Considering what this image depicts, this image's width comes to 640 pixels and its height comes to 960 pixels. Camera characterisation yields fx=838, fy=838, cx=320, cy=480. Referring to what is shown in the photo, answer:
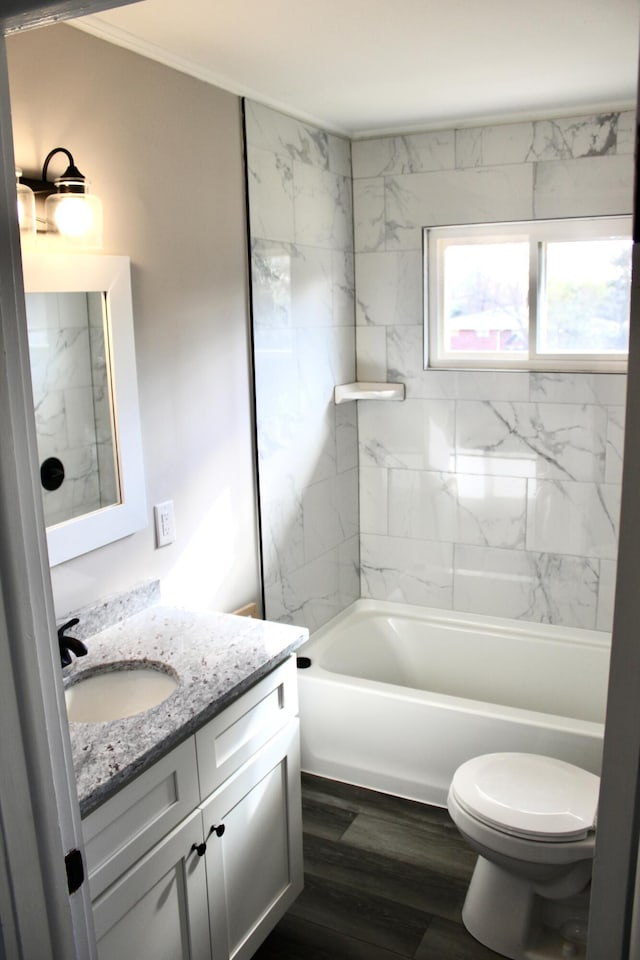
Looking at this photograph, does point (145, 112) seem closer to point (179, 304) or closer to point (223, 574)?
point (179, 304)

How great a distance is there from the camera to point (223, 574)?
3033mm

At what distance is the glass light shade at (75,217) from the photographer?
2102mm

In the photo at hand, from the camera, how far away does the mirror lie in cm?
217

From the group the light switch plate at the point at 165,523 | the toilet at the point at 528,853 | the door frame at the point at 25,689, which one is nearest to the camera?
the door frame at the point at 25,689

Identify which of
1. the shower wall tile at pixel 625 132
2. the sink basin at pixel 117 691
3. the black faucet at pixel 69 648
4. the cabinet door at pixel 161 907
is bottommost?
the cabinet door at pixel 161 907

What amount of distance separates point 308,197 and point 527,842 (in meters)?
2.51

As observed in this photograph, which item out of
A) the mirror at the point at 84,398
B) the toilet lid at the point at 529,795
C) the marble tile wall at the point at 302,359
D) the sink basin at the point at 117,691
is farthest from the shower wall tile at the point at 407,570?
the sink basin at the point at 117,691

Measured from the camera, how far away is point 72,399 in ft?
7.49

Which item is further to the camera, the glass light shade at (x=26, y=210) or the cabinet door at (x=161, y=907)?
the glass light shade at (x=26, y=210)

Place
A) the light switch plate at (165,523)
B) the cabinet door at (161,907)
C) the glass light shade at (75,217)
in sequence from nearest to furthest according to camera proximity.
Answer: the cabinet door at (161,907)
the glass light shade at (75,217)
the light switch plate at (165,523)

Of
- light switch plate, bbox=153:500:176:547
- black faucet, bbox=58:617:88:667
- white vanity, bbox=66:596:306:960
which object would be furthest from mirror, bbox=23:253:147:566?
white vanity, bbox=66:596:306:960

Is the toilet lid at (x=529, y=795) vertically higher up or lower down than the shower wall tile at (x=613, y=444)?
lower down

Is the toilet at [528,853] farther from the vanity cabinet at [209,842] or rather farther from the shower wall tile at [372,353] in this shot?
the shower wall tile at [372,353]

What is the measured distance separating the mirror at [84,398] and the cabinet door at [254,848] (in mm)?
761
